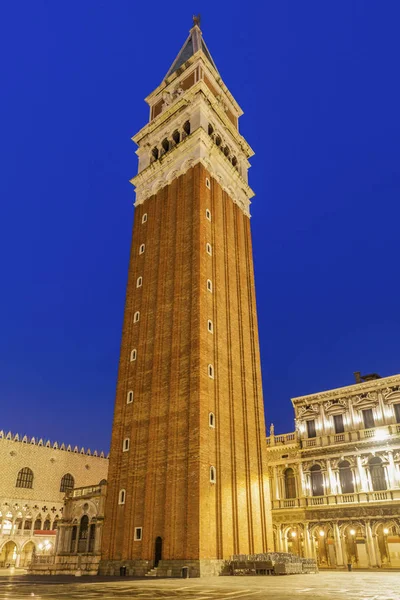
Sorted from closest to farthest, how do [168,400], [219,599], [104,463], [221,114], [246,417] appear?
1. [219,599]
2. [168,400]
3. [246,417]
4. [221,114]
5. [104,463]

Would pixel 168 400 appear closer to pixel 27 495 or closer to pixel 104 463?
pixel 27 495

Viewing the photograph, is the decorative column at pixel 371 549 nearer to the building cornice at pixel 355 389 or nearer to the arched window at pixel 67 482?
the building cornice at pixel 355 389

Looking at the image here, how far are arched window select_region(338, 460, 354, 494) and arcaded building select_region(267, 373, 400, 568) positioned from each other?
0.08 meters

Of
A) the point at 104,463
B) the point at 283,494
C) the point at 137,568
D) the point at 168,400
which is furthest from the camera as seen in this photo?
the point at 104,463

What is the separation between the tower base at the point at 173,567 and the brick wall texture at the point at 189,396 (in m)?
0.34

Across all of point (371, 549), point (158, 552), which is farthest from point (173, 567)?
point (371, 549)

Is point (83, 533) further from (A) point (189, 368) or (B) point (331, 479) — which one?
(B) point (331, 479)

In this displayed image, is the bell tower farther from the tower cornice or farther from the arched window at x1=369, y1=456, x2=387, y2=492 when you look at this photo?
the arched window at x1=369, y1=456, x2=387, y2=492

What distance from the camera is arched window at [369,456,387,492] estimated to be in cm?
3891

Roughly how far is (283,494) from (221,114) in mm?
40494

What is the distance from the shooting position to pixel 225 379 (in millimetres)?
35125

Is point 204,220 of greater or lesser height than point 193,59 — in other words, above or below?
below

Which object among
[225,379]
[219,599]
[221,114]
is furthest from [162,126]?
[219,599]

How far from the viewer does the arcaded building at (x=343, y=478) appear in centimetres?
3853
